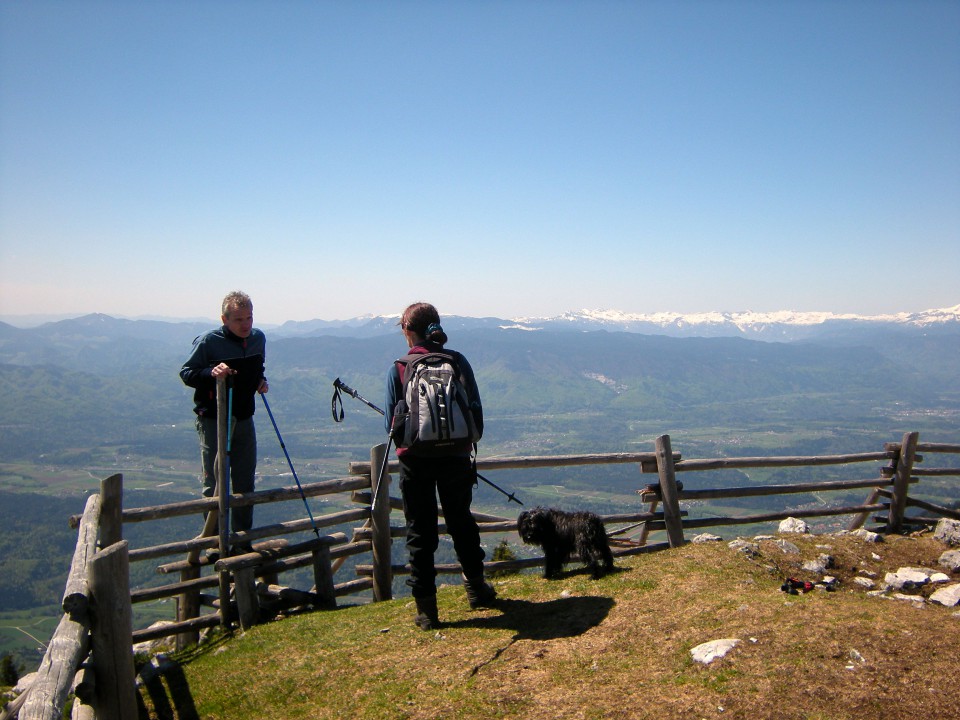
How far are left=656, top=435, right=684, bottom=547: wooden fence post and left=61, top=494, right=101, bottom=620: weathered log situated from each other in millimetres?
6000

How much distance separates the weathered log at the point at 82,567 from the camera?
3.04 metres

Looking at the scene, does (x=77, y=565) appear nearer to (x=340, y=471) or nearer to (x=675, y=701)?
(x=675, y=701)

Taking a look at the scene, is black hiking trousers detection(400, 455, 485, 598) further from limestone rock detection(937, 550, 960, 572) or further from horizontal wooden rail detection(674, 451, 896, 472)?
limestone rock detection(937, 550, 960, 572)

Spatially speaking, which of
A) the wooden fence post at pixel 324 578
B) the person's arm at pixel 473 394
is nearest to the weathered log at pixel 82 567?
the wooden fence post at pixel 324 578

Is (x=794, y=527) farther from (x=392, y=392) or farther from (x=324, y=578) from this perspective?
(x=392, y=392)

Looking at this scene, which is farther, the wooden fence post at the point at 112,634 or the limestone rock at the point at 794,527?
the limestone rock at the point at 794,527

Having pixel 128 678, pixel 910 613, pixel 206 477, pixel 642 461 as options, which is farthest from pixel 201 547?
pixel 910 613

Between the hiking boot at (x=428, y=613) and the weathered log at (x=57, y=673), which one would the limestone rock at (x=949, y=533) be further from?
the weathered log at (x=57, y=673)

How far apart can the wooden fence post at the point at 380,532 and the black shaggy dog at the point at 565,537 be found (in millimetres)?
1512

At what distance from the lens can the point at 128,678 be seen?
323 cm

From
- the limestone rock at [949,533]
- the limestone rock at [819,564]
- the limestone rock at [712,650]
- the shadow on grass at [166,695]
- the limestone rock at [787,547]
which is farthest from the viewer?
the limestone rock at [949,533]

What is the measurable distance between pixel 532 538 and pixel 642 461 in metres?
2.21

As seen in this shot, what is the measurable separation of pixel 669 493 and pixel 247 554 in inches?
195

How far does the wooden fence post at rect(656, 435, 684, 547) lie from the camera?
25.3ft
